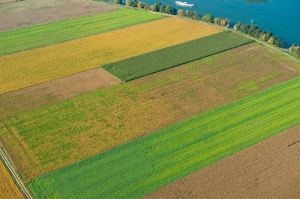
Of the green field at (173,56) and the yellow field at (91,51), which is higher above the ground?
the green field at (173,56)

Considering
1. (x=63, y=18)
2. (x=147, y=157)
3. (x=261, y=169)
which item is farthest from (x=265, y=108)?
(x=63, y=18)

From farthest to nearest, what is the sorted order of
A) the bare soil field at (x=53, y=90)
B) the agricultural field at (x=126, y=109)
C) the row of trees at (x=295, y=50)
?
1. the row of trees at (x=295, y=50)
2. the bare soil field at (x=53, y=90)
3. the agricultural field at (x=126, y=109)

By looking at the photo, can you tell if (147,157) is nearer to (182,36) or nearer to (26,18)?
(182,36)

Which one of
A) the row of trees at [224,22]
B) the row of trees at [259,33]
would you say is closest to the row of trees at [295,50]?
the row of trees at [224,22]

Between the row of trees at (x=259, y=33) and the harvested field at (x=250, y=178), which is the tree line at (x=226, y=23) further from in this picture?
the harvested field at (x=250, y=178)

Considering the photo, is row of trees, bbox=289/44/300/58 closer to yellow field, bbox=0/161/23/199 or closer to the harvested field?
the harvested field

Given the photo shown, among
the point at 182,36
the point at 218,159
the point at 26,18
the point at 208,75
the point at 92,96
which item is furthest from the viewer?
the point at 26,18
